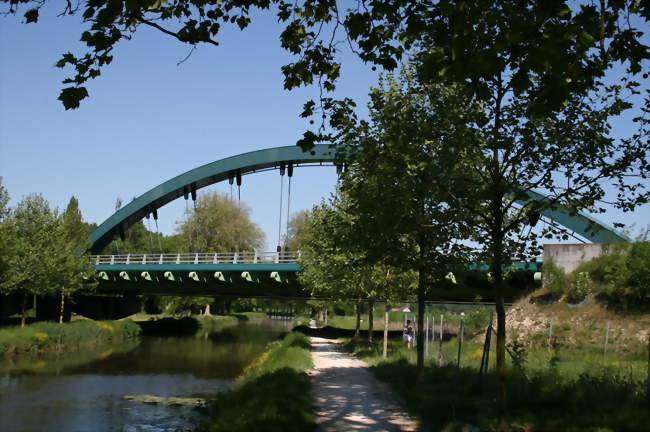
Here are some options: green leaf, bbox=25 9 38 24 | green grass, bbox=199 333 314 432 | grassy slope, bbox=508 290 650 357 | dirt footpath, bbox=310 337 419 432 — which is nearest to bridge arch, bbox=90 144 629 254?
grassy slope, bbox=508 290 650 357

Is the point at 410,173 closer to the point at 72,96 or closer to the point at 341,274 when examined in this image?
the point at 72,96

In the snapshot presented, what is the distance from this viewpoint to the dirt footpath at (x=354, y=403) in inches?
432

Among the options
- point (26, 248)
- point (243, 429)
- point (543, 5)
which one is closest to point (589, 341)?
point (243, 429)

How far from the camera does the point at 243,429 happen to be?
9.59 metres

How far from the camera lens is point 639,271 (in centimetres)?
2161

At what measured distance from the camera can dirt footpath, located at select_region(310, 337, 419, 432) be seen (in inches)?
432

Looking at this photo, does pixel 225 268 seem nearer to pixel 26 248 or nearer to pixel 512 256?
pixel 26 248

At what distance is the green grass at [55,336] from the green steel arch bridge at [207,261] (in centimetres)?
486

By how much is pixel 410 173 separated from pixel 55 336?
1229 inches

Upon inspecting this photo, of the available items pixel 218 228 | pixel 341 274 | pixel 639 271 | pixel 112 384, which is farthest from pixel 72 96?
pixel 218 228

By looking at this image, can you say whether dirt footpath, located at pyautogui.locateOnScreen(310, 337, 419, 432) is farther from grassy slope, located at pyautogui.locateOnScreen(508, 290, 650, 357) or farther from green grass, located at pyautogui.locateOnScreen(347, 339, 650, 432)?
grassy slope, located at pyautogui.locateOnScreen(508, 290, 650, 357)

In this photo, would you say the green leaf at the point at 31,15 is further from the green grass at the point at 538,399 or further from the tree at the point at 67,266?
the tree at the point at 67,266

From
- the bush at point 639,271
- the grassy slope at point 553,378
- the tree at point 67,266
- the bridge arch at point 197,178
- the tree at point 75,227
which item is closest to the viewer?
the grassy slope at point 553,378

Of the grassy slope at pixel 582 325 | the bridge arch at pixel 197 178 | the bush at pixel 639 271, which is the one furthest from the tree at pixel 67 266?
the bush at pixel 639 271
